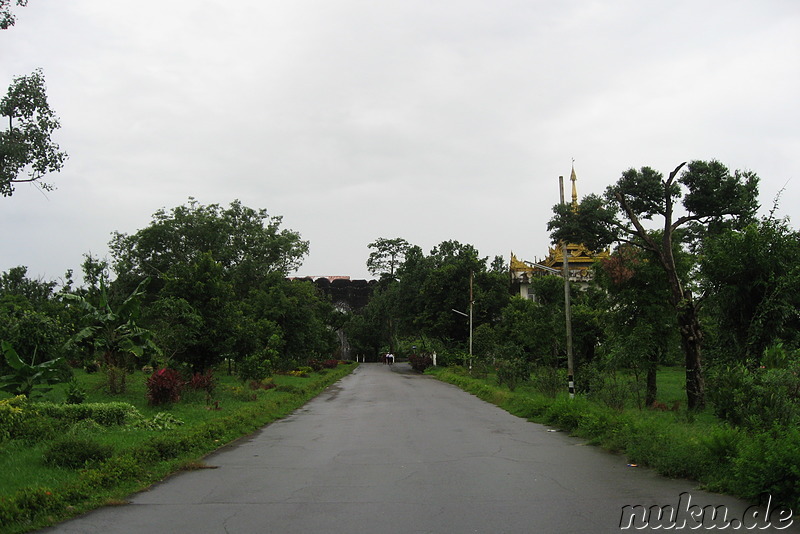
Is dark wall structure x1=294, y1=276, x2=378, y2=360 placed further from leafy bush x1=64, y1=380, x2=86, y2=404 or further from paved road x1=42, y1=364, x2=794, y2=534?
paved road x1=42, y1=364, x2=794, y2=534

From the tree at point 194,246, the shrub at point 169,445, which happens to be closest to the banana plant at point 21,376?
the shrub at point 169,445

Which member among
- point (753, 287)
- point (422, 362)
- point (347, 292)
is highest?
point (347, 292)

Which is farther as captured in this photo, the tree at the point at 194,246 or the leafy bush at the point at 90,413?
the tree at the point at 194,246

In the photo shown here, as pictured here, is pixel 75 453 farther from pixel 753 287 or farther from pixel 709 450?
pixel 753 287

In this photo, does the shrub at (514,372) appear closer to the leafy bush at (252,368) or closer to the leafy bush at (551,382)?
the leafy bush at (551,382)

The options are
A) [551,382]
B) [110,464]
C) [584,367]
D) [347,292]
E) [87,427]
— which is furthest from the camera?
[347,292]

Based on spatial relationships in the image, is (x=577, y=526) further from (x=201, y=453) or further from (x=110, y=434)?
(x=110, y=434)

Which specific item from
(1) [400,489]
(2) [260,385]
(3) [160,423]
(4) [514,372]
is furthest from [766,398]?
(2) [260,385]

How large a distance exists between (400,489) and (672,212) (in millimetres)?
14210

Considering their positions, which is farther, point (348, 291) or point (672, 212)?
point (348, 291)

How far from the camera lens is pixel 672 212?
18.9 m
